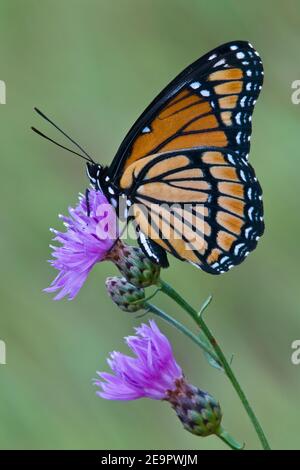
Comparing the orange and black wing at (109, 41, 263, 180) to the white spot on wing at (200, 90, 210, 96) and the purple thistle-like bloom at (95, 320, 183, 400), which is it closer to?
the white spot on wing at (200, 90, 210, 96)

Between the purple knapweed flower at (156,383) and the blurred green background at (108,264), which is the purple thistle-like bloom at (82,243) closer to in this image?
the purple knapweed flower at (156,383)

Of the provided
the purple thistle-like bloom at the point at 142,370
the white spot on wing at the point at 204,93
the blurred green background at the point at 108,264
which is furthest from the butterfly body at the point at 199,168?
the blurred green background at the point at 108,264

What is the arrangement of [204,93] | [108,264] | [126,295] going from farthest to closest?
1. [108,264]
2. [204,93]
3. [126,295]

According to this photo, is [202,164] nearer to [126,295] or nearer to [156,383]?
[126,295]

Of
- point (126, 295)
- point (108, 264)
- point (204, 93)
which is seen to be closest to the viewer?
point (126, 295)

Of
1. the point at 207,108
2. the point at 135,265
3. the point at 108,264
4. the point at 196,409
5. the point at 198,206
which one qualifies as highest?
the point at 207,108

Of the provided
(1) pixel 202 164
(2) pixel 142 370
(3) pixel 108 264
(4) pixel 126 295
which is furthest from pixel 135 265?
(3) pixel 108 264
